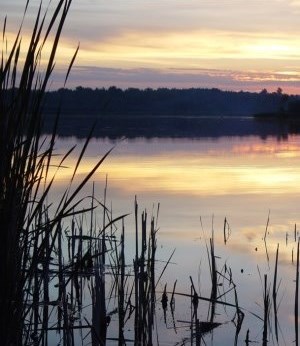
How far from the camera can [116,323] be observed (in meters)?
6.13

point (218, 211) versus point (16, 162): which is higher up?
point (16, 162)

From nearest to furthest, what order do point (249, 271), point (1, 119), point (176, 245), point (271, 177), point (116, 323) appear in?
point (1, 119) → point (116, 323) → point (249, 271) → point (176, 245) → point (271, 177)

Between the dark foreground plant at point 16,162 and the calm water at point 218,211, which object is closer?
the dark foreground plant at point 16,162

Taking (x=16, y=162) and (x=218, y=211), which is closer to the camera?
(x=16, y=162)

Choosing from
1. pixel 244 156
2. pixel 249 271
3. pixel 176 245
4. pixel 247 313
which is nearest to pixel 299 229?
pixel 176 245

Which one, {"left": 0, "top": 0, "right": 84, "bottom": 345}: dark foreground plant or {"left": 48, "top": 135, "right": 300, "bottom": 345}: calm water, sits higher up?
{"left": 0, "top": 0, "right": 84, "bottom": 345}: dark foreground plant

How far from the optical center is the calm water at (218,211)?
267 inches

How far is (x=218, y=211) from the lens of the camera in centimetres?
1366

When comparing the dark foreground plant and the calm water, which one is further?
the calm water

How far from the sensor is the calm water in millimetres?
6793

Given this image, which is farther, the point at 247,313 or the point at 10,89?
the point at 247,313

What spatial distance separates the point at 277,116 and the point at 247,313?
259 feet

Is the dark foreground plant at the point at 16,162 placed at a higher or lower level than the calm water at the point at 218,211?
higher

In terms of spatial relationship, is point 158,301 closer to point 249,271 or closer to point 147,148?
point 249,271
